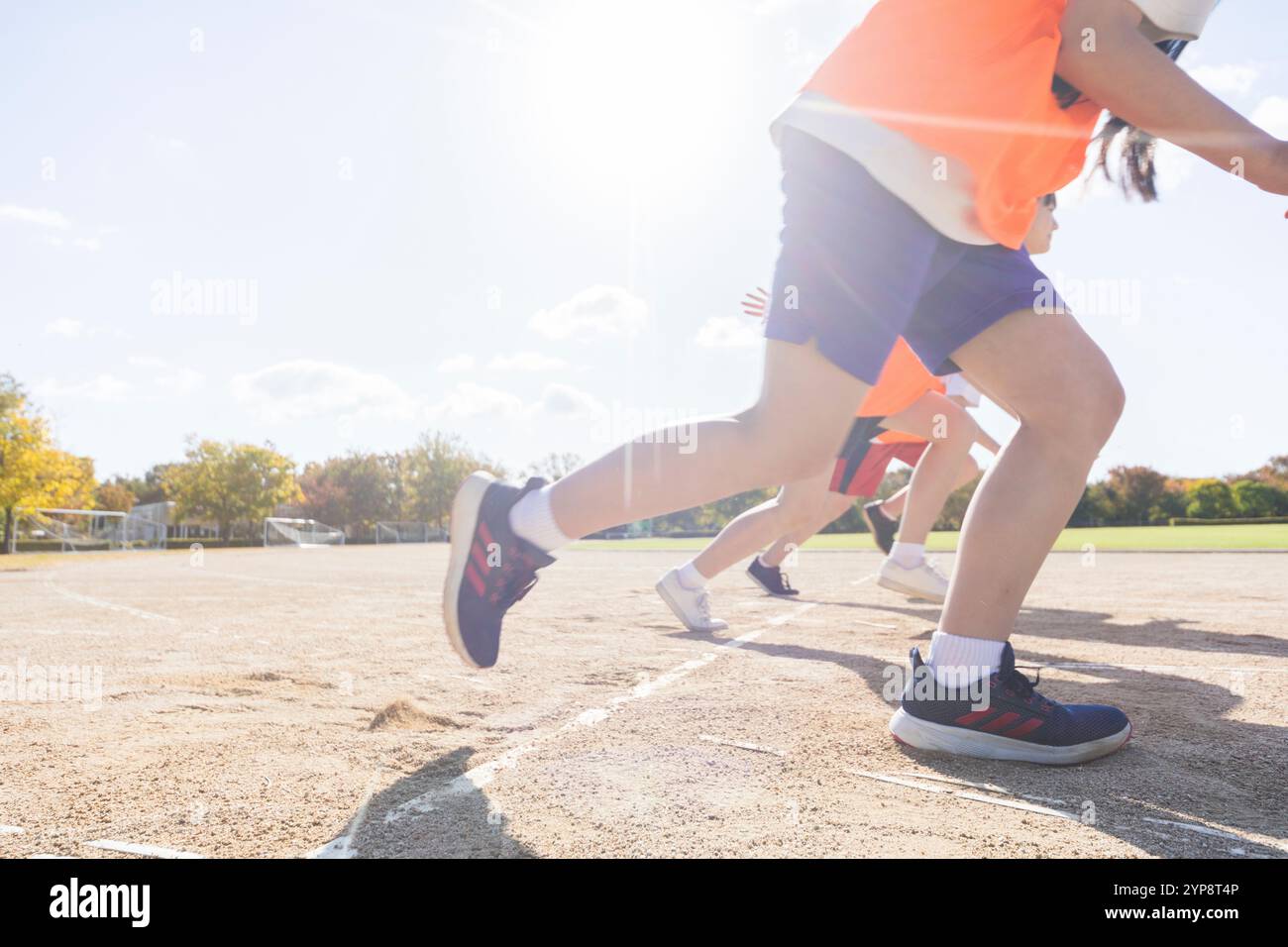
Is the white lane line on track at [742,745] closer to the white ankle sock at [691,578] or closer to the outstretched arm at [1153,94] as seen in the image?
the outstretched arm at [1153,94]

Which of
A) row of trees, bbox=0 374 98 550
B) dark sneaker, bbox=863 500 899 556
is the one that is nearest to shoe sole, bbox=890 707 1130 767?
dark sneaker, bbox=863 500 899 556

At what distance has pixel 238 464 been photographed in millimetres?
53625

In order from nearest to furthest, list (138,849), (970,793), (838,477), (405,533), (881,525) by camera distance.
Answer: (138,849) → (970,793) → (838,477) → (881,525) → (405,533)

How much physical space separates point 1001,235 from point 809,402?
0.64 meters

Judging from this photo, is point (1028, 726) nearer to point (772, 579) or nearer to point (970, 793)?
point (970, 793)

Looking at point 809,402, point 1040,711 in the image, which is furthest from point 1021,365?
point 1040,711

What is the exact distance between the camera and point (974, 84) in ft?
5.95

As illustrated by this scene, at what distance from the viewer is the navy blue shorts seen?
1776mm

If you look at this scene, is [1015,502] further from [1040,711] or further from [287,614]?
[287,614]

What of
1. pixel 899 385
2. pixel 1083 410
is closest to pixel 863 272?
pixel 1083 410

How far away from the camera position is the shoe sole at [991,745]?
1742 mm

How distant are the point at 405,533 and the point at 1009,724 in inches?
2458

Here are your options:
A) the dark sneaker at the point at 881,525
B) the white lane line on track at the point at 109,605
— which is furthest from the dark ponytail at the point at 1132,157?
the white lane line on track at the point at 109,605
